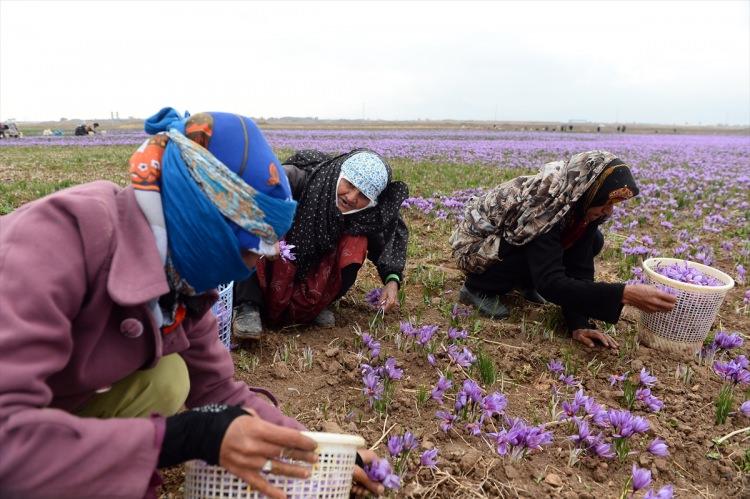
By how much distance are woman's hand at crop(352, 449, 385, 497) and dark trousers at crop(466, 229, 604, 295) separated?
2.16 metres

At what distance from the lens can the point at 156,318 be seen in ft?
4.68

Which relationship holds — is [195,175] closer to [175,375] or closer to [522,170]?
[175,375]

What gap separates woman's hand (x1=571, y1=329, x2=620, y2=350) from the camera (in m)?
3.24

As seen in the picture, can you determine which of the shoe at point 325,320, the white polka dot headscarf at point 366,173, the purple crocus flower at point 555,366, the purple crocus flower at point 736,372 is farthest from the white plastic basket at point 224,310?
the purple crocus flower at point 736,372

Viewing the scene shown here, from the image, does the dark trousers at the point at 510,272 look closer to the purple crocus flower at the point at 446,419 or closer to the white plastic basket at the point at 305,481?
the purple crocus flower at the point at 446,419

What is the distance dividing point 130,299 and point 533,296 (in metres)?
3.34

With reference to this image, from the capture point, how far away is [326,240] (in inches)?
124

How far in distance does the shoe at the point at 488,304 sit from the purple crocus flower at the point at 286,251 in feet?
4.71

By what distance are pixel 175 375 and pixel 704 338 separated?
10.2ft

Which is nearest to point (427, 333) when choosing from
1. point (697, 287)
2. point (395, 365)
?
point (395, 365)

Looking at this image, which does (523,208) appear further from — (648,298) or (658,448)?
(658,448)

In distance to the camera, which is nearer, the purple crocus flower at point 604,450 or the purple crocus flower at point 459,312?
the purple crocus flower at point 604,450

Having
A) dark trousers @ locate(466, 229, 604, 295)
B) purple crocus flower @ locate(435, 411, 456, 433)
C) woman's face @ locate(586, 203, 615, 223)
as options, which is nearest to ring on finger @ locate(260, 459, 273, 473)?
purple crocus flower @ locate(435, 411, 456, 433)

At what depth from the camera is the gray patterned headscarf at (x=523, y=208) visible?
10.1ft
